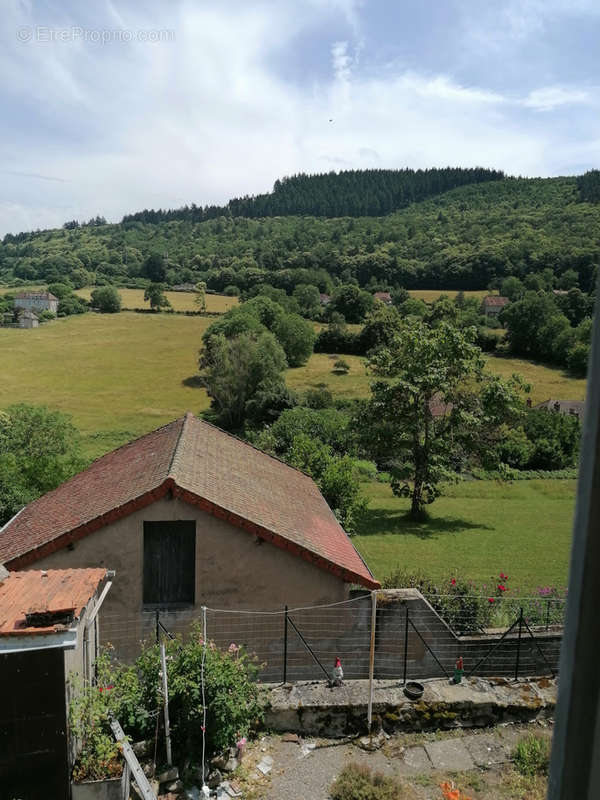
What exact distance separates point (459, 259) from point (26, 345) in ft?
275

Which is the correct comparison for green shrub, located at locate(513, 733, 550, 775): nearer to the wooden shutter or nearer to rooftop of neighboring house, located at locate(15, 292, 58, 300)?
the wooden shutter

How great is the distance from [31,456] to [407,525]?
16.6 m

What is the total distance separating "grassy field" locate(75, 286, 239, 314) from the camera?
11212 centimetres

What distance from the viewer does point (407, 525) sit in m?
28.6

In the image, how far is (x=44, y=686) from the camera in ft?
22.8

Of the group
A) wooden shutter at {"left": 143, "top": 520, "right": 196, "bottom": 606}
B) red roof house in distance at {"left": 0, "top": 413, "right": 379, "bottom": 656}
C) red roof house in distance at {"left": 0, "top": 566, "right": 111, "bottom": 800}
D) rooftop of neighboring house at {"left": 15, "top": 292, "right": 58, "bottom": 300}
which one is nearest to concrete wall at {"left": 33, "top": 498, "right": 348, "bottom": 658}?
red roof house in distance at {"left": 0, "top": 413, "right": 379, "bottom": 656}

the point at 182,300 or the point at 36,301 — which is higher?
the point at 182,300

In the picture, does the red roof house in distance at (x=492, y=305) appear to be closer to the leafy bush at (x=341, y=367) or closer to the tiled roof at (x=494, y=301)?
the tiled roof at (x=494, y=301)

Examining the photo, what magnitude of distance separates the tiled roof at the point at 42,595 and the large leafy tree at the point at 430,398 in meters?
19.5

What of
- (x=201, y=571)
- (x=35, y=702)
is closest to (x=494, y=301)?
(x=201, y=571)

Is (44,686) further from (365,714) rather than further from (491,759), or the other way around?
(491,759)

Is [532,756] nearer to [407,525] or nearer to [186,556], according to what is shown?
[186,556]

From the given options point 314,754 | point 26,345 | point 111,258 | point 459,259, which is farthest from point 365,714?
point 111,258

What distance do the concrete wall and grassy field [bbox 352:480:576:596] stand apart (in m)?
8.77
